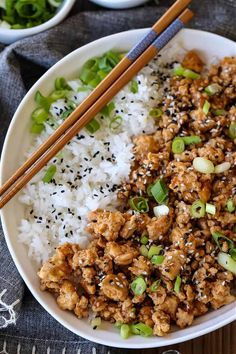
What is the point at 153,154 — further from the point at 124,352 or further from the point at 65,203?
the point at 124,352

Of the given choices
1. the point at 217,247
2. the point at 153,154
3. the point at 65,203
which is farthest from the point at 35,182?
the point at 217,247

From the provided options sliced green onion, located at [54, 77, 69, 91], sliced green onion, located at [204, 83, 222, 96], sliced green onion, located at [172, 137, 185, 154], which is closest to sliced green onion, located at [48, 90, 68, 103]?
sliced green onion, located at [54, 77, 69, 91]

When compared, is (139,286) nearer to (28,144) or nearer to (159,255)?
(159,255)

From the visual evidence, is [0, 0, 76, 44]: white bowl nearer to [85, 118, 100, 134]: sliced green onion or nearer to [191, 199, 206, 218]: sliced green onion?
[85, 118, 100, 134]: sliced green onion

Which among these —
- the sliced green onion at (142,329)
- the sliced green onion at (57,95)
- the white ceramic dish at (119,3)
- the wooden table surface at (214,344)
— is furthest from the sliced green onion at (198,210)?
the white ceramic dish at (119,3)

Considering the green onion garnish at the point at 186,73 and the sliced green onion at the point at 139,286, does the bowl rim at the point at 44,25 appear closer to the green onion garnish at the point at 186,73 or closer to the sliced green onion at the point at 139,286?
the green onion garnish at the point at 186,73
